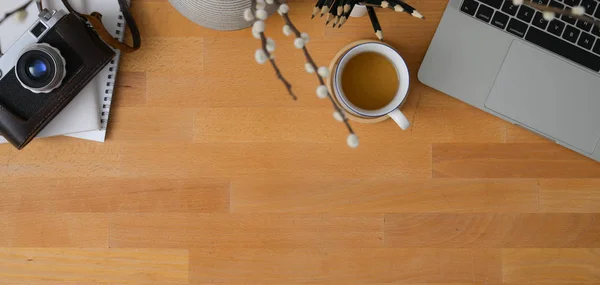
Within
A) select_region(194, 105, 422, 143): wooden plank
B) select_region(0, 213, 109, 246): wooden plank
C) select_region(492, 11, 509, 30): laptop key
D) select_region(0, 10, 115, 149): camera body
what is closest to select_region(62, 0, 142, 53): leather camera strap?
select_region(0, 10, 115, 149): camera body

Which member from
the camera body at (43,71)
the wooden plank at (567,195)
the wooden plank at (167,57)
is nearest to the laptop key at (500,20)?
the wooden plank at (567,195)

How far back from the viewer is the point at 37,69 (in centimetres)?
59

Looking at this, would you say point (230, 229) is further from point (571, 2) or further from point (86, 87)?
point (571, 2)

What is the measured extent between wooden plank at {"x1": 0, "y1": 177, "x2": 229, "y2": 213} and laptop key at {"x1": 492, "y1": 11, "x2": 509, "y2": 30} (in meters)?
0.39

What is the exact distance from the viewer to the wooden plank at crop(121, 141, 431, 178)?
66 centimetres

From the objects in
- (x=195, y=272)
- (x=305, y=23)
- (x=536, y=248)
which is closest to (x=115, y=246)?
(x=195, y=272)

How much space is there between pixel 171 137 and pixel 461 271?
415 mm

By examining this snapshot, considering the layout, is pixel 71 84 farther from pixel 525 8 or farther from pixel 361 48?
pixel 525 8

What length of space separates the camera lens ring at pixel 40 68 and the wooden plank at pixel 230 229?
19 centimetres

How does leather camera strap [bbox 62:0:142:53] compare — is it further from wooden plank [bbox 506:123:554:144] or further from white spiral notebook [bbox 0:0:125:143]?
wooden plank [bbox 506:123:554:144]

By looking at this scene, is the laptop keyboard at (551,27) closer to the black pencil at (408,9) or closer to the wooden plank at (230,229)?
the black pencil at (408,9)

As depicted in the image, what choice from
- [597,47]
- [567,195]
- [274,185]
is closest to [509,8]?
[597,47]

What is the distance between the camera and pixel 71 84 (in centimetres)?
61

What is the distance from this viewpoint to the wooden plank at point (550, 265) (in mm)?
679
